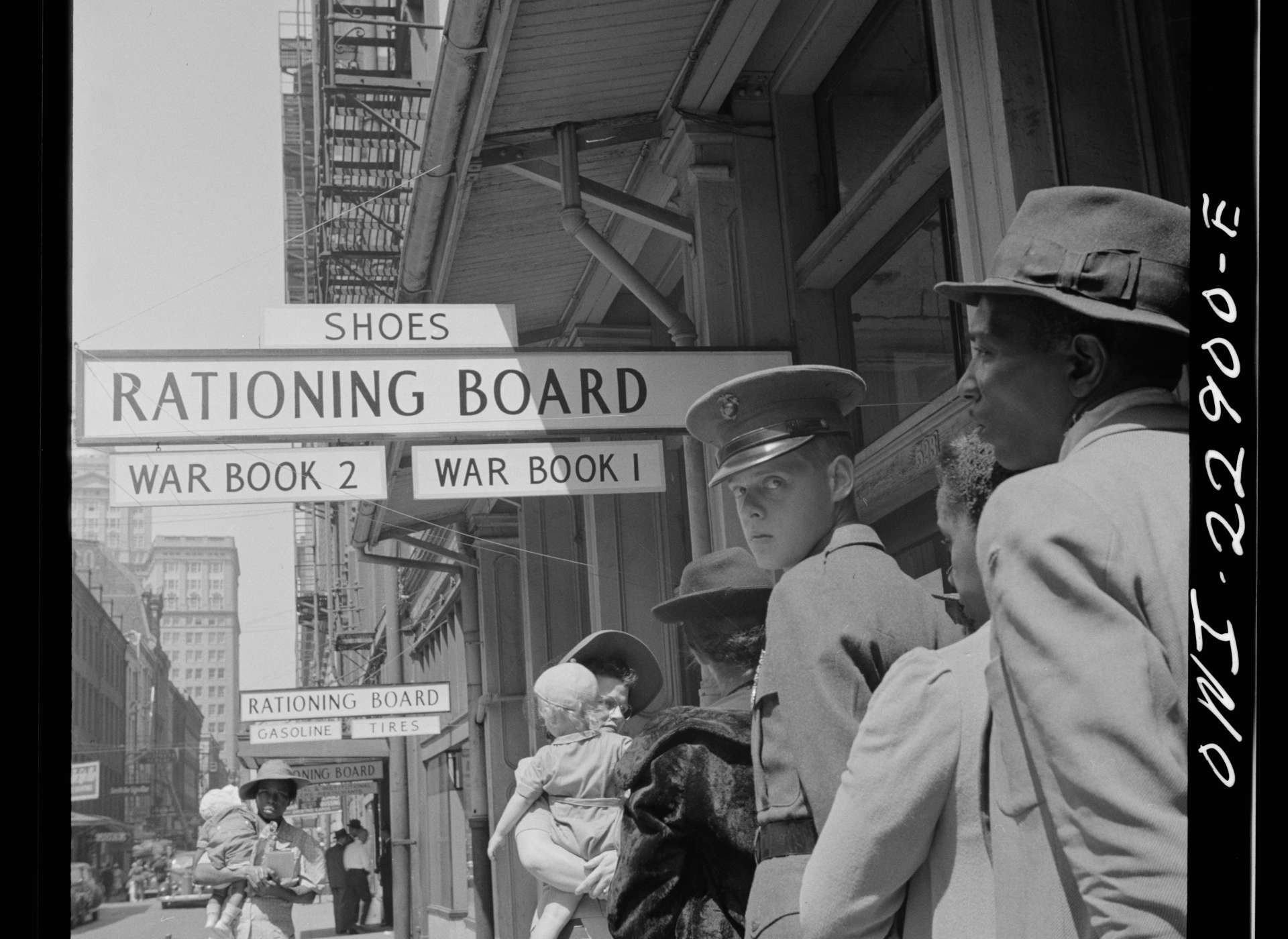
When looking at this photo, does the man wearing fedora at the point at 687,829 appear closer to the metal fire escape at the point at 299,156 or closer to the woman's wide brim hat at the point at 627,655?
the woman's wide brim hat at the point at 627,655

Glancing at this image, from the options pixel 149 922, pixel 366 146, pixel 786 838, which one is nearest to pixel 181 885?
pixel 149 922

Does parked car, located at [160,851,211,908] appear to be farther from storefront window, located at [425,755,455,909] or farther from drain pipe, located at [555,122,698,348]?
storefront window, located at [425,755,455,909]

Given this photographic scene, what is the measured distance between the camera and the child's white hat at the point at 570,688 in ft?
10.8

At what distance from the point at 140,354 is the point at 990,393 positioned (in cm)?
224

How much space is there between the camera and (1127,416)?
177cm

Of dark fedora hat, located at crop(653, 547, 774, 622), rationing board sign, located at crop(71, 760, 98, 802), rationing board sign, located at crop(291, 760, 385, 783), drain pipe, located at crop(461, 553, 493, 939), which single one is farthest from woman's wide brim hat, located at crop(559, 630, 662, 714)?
drain pipe, located at crop(461, 553, 493, 939)

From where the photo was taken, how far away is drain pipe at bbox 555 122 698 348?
14.8ft

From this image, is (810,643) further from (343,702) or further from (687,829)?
(343,702)

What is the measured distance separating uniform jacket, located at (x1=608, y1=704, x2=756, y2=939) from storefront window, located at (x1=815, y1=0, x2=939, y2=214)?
2140 millimetres

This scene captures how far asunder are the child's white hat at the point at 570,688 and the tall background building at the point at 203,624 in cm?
70

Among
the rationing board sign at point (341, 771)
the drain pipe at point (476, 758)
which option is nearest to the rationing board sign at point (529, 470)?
the rationing board sign at point (341, 771)

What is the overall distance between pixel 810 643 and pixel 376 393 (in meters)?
1.76

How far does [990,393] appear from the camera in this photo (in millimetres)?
1883

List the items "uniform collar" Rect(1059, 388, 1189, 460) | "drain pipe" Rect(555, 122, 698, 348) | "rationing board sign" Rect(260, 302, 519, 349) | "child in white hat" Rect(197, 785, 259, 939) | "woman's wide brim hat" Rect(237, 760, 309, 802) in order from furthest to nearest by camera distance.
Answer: "woman's wide brim hat" Rect(237, 760, 309, 802) < "drain pipe" Rect(555, 122, 698, 348) < "rationing board sign" Rect(260, 302, 519, 349) < "child in white hat" Rect(197, 785, 259, 939) < "uniform collar" Rect(1059, 388, 1189, 460)
